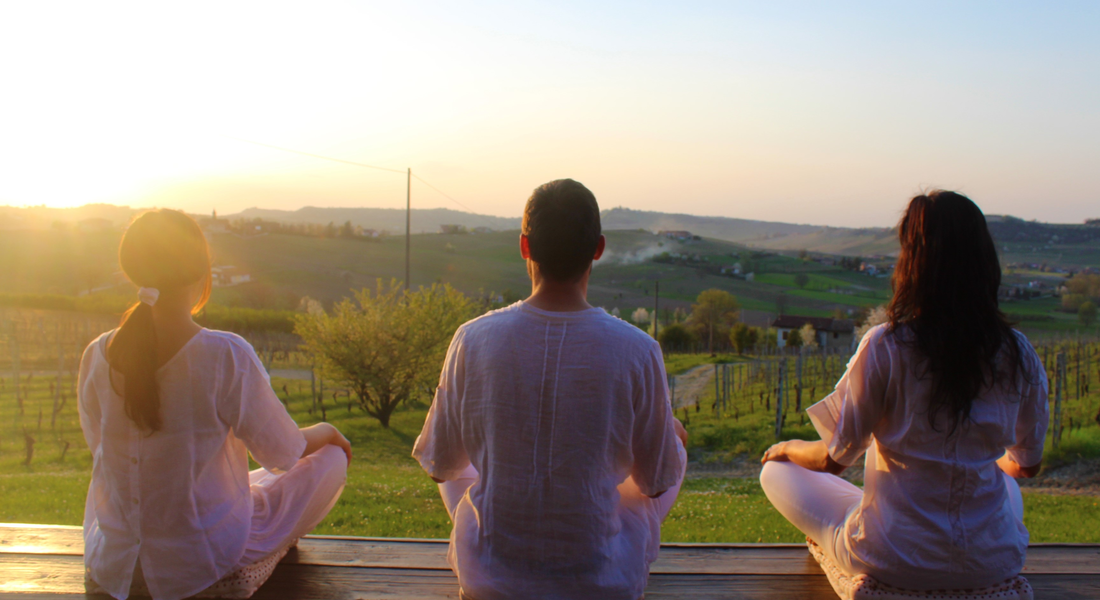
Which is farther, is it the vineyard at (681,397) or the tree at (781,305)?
the tree at (781,305)

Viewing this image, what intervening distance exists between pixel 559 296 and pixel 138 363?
132cm

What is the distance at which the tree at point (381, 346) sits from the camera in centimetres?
1944

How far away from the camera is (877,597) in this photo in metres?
2.17

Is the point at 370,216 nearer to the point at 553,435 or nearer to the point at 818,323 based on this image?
the point at 818,323

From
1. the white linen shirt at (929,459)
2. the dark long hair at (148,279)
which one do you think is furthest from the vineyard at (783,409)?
the dark long hair at (148,279)

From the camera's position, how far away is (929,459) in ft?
6.67

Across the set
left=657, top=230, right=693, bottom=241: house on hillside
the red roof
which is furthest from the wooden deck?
left=657, top=230, right=693, bottom=241: house on hillside

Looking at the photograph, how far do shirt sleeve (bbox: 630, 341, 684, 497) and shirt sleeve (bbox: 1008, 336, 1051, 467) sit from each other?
1138mm

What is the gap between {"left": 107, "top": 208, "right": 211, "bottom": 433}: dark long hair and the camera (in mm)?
1993

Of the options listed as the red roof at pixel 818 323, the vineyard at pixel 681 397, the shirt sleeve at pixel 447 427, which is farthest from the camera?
the red roof at pixel 818 323

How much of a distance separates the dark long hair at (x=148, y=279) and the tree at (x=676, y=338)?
152 ft

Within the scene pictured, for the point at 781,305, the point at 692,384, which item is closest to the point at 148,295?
the point at 692,384

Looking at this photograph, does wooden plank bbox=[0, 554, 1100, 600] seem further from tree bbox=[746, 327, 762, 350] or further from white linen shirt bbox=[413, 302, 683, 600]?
tree bbox=[746, 327, 762, 350]

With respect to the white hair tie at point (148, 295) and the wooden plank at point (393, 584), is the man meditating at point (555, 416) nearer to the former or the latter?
the wooden plank at point (393, 584)
